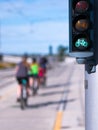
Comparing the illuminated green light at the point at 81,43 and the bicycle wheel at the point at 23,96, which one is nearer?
the illuminated green light at the point at 81,43

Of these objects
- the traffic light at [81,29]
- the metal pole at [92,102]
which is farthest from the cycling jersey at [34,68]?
the traffic light at [81,29]

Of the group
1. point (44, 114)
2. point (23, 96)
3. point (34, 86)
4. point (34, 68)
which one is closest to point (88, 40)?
point (44, 114)

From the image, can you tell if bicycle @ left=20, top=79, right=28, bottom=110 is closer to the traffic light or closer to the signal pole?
the signal pole

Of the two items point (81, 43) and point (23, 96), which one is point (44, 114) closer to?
point (23, 96)

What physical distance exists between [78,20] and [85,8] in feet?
0.66

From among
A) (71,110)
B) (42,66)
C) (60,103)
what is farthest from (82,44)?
(42,66)

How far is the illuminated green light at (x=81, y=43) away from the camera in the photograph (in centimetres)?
790

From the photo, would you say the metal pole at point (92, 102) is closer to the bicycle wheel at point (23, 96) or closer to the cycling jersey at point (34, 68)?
the bicycle wheel at point (23, 96)

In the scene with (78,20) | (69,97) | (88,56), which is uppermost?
(78,20)

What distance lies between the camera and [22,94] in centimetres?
1780

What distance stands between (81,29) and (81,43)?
203 mm

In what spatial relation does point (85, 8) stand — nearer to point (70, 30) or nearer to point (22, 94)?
point (70, 30)

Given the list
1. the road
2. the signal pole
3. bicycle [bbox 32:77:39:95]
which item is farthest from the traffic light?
bicycle [bbox 32:77:39:95]

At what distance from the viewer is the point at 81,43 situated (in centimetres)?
797
